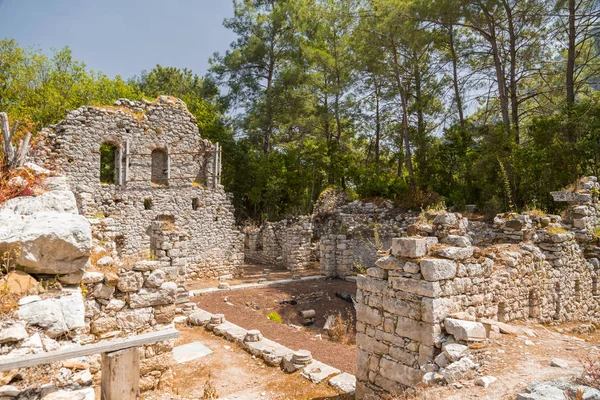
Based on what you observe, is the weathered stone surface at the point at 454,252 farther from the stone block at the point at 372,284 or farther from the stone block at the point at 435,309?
the stone block at the point at 372,284

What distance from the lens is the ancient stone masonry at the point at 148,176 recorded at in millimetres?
14320

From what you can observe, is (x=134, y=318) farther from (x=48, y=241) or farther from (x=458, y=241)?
(x=458, y=241)

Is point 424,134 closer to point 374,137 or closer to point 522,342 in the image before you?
point 374,137

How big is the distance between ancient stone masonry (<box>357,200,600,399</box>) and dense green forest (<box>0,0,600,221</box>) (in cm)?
508

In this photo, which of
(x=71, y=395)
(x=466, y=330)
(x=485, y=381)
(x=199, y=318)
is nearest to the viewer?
(x=71, y=395)

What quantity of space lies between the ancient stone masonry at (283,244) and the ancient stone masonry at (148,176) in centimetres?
256

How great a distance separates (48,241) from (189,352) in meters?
4.84

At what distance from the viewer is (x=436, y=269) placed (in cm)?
471

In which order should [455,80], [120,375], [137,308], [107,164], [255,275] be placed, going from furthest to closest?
[107,164] → [455,80] → [255,275] → [137,308] → [120,375]

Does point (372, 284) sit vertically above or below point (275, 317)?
above

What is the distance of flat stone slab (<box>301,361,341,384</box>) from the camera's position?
6359 millimetres

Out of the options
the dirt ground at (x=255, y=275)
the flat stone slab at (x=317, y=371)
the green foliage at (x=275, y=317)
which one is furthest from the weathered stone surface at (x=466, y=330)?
the dirt ground at (x=255, y=275)

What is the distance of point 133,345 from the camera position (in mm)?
3334

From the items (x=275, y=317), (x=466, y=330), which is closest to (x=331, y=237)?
(x=275, y=317)
